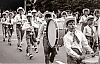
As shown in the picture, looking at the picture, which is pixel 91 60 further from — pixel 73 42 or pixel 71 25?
pixel 71 25

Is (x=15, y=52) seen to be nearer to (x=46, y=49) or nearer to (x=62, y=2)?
(x=46, y=49)

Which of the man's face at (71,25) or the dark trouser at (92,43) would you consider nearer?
the man's face at (71,25)

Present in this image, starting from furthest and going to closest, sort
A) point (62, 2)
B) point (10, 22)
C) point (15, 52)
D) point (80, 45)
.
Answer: point (62, 2) < point (10, 22) < point (15, 52) < point (80, 45)

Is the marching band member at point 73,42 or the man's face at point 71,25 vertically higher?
the man's face at point 71,25

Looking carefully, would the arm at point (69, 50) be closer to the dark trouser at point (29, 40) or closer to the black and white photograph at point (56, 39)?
the black and white photograph at point (56, 39)

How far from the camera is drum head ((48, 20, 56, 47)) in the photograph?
998 centimetres

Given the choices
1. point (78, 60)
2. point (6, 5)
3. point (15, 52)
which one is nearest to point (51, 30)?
point (78, 60)

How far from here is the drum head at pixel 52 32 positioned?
9.98m

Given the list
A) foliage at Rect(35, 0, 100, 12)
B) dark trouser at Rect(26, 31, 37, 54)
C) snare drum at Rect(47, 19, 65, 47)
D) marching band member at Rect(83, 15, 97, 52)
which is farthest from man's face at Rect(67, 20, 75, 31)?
foliage at Rect(35, 0, 100, 12)

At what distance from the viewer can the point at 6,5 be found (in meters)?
79.4

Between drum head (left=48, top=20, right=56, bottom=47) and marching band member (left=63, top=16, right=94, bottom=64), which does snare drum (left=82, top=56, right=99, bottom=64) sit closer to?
marching band member (left=63, top=16, right=94, bottom=64)

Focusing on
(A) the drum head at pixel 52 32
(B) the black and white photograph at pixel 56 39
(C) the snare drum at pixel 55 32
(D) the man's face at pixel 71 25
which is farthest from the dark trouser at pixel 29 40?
(D) the man's face at pixel 71 25

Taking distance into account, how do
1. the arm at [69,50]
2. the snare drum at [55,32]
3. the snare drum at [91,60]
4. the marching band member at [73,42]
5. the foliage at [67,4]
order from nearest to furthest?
the snare drum at [91,60] → the arm at [69,50] → the marching band member at [73,42] → the snare drum at [55,32] → the foliage at [67,4]

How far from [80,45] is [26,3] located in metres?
74.6
